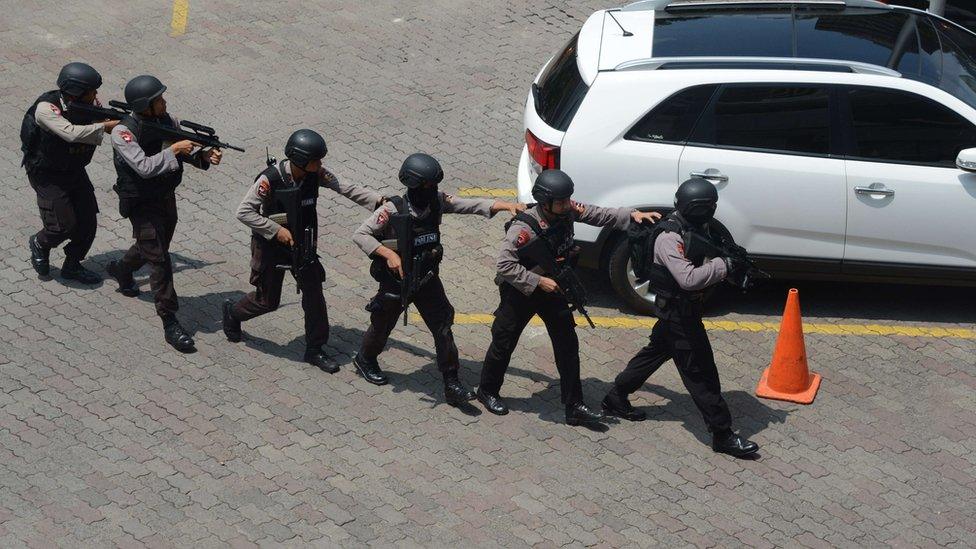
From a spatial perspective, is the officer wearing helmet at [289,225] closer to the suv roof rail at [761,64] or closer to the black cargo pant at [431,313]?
the black cargo pant at [431,313]

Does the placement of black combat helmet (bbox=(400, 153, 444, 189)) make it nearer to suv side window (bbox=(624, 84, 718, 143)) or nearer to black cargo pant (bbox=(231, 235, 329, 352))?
black cargo pant (bbox=(231, 235, 329, 352))

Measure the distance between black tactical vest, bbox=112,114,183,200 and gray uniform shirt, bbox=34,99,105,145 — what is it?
33 cm

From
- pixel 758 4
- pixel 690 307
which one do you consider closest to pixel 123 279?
pixel 690 307

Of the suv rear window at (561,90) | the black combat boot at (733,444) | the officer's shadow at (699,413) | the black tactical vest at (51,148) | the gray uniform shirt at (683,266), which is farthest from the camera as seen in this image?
the suv rear window at (561,90)

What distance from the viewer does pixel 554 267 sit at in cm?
737

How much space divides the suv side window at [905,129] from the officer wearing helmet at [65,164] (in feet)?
16.3

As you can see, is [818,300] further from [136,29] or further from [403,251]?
[136,29]

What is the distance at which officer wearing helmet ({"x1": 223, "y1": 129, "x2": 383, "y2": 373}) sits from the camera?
7824 millimetres

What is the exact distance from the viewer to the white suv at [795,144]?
333 inches

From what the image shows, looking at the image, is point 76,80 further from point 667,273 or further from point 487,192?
point 667,273

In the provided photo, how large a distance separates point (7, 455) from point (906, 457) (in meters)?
5.30

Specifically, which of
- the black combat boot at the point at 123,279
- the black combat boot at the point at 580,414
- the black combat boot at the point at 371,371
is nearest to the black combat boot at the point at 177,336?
the black combat boot at the point at 123,279

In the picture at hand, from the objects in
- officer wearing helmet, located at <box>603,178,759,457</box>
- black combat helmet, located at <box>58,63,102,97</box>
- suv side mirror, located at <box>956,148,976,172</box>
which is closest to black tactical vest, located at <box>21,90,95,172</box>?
black combat helmet, located at <box>58,63,102,97</box>

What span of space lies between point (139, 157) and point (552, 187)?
8.80 ft
